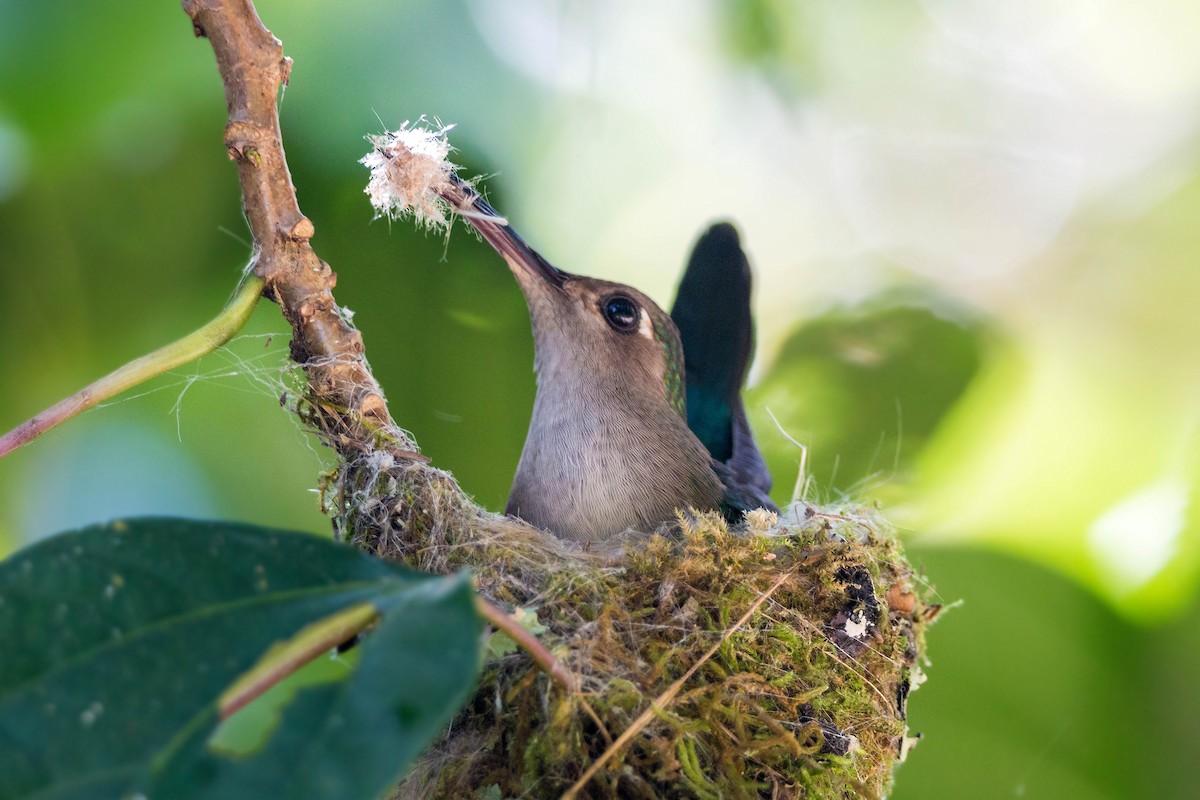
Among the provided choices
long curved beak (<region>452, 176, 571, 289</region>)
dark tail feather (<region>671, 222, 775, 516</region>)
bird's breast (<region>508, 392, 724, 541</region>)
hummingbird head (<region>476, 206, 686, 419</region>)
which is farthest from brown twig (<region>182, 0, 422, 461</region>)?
dark tail feather (<region>671, 222, 775, 516</region>)

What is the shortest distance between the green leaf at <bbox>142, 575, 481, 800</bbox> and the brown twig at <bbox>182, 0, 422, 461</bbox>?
0.79 metres

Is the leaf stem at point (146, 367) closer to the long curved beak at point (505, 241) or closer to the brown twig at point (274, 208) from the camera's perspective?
the brown twig at point (274, 208)

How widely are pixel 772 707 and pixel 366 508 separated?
2.47 feet

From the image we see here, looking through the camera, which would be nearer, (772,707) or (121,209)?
(772,707)

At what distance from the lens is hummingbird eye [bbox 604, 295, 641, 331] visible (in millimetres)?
2346

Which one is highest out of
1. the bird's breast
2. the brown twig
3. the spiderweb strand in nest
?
the brown twig

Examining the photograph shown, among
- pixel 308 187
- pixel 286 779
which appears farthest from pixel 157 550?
pixel 308 187

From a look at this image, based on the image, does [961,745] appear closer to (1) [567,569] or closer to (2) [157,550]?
(1) [567,569]

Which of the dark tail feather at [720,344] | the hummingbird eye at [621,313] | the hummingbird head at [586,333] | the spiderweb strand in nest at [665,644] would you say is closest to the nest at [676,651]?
the spiderweb strand in nest at [665,644]

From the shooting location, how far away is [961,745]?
10.5 ft

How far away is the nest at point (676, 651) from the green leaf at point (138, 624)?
409 mm

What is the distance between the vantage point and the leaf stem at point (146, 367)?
1.16 m

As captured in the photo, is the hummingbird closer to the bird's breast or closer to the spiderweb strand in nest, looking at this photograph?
the bird's breast

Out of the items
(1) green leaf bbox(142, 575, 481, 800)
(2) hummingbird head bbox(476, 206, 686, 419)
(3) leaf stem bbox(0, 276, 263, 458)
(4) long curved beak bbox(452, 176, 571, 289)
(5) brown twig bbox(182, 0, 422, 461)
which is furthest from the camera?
(2) hummingbird head bbox(476, 206, 686, 419)
